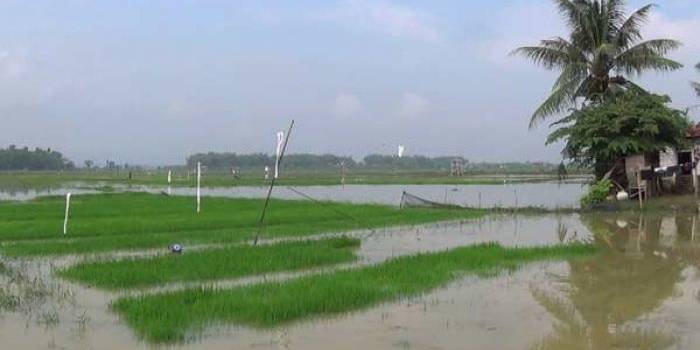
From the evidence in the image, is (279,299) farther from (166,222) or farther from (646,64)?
(646,64)

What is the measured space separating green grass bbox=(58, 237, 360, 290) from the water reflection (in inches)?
153

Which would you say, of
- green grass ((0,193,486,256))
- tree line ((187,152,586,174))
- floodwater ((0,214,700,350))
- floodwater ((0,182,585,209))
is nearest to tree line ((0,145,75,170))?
tree line ((187,152,586,174))

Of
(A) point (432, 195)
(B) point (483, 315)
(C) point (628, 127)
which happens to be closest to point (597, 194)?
(C) point (628, 127)

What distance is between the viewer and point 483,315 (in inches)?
308

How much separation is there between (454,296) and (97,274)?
16.0 ft

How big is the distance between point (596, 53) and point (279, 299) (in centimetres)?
1847

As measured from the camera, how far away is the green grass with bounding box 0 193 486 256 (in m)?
14.5

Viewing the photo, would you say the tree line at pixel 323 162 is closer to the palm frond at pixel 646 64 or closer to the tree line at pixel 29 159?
the tree line at pixel 29 159

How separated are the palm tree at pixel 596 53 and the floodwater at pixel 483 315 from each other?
1269 cm

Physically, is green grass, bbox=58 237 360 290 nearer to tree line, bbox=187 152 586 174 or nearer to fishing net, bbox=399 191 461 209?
fishing net, bbox=399 191 461 209

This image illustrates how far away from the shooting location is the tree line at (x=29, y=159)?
11069 centimetres

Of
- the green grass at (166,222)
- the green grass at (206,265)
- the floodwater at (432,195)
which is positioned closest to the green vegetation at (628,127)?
the floodwater at (432,195)

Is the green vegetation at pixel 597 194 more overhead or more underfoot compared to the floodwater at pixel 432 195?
more overhead

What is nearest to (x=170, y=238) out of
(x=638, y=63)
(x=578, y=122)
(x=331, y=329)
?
(x=331, y=329)
